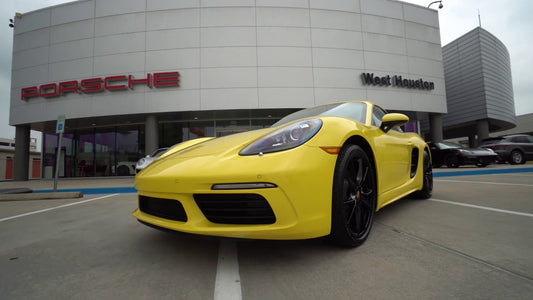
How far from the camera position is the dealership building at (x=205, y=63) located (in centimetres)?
1016

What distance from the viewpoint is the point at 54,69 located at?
11.2 metres

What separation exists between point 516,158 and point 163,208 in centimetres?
1439

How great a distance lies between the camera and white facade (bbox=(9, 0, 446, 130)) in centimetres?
1013

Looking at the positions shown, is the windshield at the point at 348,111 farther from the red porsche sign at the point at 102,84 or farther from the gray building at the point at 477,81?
the gray building at the point at 477,81

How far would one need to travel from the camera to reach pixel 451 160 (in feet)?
30.2

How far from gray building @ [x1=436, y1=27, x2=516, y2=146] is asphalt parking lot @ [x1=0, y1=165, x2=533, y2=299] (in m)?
19.1

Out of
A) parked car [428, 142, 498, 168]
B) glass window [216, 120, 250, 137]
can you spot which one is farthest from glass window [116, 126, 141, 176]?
parked car [428, 142, 498, 168]

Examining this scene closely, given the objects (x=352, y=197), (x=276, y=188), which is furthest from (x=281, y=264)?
(x=352, y=197)

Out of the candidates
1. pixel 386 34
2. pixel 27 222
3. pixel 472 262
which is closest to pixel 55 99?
pixel 27 222

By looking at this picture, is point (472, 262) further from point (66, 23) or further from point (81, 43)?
point (66, 23)

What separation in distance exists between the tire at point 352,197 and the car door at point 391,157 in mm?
191

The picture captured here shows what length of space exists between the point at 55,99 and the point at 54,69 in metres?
1.54

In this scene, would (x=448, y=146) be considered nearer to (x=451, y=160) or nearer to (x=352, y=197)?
(x=451, y=160)

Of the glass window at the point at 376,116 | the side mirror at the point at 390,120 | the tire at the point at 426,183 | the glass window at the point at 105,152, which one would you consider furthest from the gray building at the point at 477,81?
the glass window at the point at 105,152
